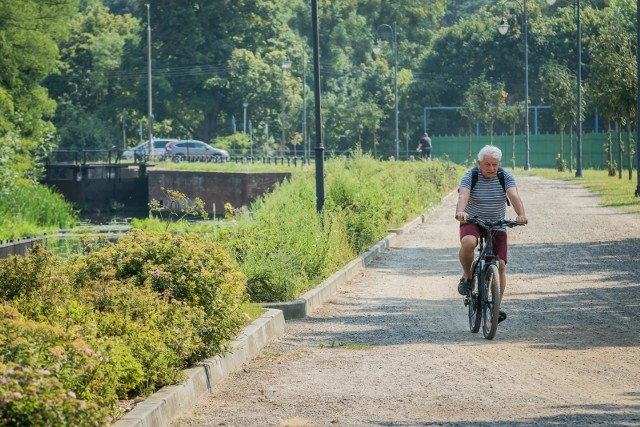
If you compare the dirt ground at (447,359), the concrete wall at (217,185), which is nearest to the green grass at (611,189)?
the concrete wall at (217,185)

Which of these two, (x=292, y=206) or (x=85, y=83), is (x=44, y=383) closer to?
(x=292, y=206)

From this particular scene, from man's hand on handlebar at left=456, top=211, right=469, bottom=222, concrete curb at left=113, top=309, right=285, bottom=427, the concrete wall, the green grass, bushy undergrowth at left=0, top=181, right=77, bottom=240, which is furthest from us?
the concrete wall

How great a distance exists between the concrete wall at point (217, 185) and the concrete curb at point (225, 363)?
44.8m

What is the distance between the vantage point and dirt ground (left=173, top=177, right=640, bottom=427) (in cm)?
854

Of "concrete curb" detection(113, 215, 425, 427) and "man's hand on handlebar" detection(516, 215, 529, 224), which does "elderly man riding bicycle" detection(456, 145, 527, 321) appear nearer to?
"man's hand on handlebar" detection(516, 215, 529, 224)

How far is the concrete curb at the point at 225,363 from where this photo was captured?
7.86 metres

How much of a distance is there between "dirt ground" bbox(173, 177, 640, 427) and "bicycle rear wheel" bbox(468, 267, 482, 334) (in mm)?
134

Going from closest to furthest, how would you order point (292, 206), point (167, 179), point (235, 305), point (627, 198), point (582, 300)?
point (235, 305), point (582, 300), point (292, 206), point (627, 198), point (167, 179)

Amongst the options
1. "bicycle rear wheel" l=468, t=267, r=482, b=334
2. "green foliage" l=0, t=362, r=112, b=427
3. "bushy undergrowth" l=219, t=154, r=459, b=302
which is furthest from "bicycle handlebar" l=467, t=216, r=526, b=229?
"green foliage" l=0, t=362, r=112, b=427

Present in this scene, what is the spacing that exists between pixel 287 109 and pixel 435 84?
1103 centimetres

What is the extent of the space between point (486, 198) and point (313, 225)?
6623 mm

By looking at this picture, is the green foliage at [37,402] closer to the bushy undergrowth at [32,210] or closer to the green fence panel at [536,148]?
the bushy undergrowth at [32,210]

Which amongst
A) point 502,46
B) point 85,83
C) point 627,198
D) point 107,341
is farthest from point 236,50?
point 107,341

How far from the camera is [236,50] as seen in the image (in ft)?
282
